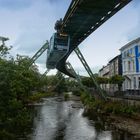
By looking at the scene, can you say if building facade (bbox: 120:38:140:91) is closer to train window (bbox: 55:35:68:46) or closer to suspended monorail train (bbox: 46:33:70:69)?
suspended monorail train (bbox: 46:33:70:69)

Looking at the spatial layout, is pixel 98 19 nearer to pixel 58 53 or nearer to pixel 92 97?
pixel 58 53

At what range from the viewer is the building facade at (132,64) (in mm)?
77625

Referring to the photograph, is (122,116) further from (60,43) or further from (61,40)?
(60,43)

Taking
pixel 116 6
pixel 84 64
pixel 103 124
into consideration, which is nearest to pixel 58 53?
pixel 84 64

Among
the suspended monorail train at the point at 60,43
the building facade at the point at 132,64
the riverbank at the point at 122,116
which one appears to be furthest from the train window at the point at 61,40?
the building facade at the point at 132,64

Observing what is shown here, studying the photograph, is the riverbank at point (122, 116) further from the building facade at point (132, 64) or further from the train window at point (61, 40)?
the building facade at point (132, 64)

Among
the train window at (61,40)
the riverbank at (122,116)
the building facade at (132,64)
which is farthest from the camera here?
the building facade at (132,64)

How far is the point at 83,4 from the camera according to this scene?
3195cm

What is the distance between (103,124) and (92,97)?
111ft

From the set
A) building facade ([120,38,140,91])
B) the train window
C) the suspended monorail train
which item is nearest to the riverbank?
the suspended monorail train

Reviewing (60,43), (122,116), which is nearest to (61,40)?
(60,43)

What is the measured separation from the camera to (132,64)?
267ft

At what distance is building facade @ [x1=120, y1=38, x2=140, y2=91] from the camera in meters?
77.6

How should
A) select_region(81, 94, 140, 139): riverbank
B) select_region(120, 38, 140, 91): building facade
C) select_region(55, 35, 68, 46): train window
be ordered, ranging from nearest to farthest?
select_region(81, 94, 140, 139): riverbank
select_region(55, 35, 68, 46): train window
select_region(120, 38, 140, 91): building facade
